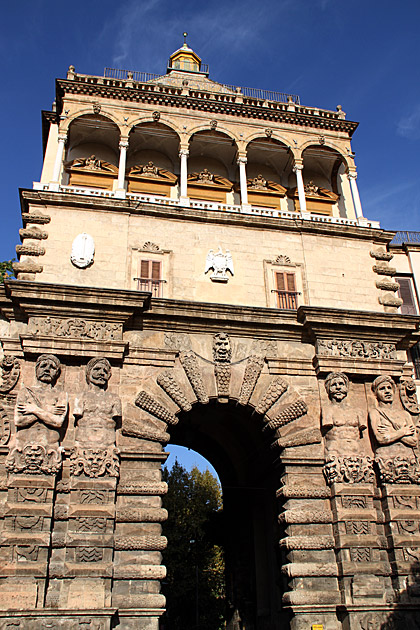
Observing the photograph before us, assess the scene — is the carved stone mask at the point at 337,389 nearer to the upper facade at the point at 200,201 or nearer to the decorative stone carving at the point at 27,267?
the upper facade at the point at 200,201

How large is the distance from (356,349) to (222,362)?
374 cm

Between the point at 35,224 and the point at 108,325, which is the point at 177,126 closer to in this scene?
the point at 35,224

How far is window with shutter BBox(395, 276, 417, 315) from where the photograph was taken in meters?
19.0

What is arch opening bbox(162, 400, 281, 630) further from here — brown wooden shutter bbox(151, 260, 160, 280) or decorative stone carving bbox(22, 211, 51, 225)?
decorative stone carving bbox(22, 211, 51, 225)

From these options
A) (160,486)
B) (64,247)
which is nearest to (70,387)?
(160,486)

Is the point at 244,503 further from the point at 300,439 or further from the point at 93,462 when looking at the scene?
the point at 93,462

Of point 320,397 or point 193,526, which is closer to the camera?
point 320,397

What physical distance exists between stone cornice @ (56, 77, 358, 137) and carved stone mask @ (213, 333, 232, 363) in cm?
866

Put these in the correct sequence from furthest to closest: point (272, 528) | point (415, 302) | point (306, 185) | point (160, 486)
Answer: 1. point (306, 185)
2. point (415, 302)
3. point (272, 528)
4. point (160, 486)

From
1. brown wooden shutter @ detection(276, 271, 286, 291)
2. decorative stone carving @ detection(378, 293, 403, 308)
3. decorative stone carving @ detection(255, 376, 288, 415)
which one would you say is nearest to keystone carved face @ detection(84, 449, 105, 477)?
decorative stone carving @ detection(255, 376, 288, 415)

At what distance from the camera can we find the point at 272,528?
1648cm

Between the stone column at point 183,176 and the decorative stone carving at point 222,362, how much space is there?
192 inches

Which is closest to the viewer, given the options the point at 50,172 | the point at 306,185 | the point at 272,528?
the point at 272,528

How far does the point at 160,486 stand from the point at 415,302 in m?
11.0
